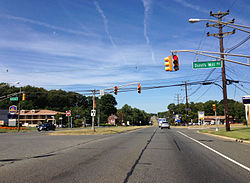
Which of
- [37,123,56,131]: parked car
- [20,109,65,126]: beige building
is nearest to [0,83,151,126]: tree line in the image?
[20,109,65,126]: beige building

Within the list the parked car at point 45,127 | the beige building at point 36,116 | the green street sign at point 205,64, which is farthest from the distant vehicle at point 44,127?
the beige building at point 36,116

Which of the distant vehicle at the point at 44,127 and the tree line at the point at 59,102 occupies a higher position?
the tree line at the point at 59,102

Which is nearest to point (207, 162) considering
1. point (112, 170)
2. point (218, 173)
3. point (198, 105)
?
point (218, 173)

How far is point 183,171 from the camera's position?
7.58m

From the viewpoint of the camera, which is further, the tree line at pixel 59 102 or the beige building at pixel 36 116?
the tree line at pixel 59 102

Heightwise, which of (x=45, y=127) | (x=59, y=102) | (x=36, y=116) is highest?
(x=59, y=102)

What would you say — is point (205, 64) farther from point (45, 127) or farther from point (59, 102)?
point (59, 102)

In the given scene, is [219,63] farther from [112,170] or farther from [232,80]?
[112,170]

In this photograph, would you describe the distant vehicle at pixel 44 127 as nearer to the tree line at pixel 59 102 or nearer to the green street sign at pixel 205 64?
the green street sign at pixel 205 64

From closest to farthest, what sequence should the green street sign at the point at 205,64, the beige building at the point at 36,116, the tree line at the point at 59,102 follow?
the green street sign at the point at 205,64 → the beige building at the point at 36,116 → the tree line at the point at 59,102

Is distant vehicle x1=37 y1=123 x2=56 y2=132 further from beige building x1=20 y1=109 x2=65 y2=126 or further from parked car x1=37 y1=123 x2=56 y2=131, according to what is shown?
beige building x1=20 y1=109 x2=65 y2=126

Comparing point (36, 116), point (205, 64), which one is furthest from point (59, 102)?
point (205, 64)

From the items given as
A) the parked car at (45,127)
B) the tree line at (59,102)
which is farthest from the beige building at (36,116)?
the parked car at (45,127)

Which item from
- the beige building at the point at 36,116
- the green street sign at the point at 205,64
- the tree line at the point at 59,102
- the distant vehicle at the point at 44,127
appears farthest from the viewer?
the tree line at the point at 59,102
